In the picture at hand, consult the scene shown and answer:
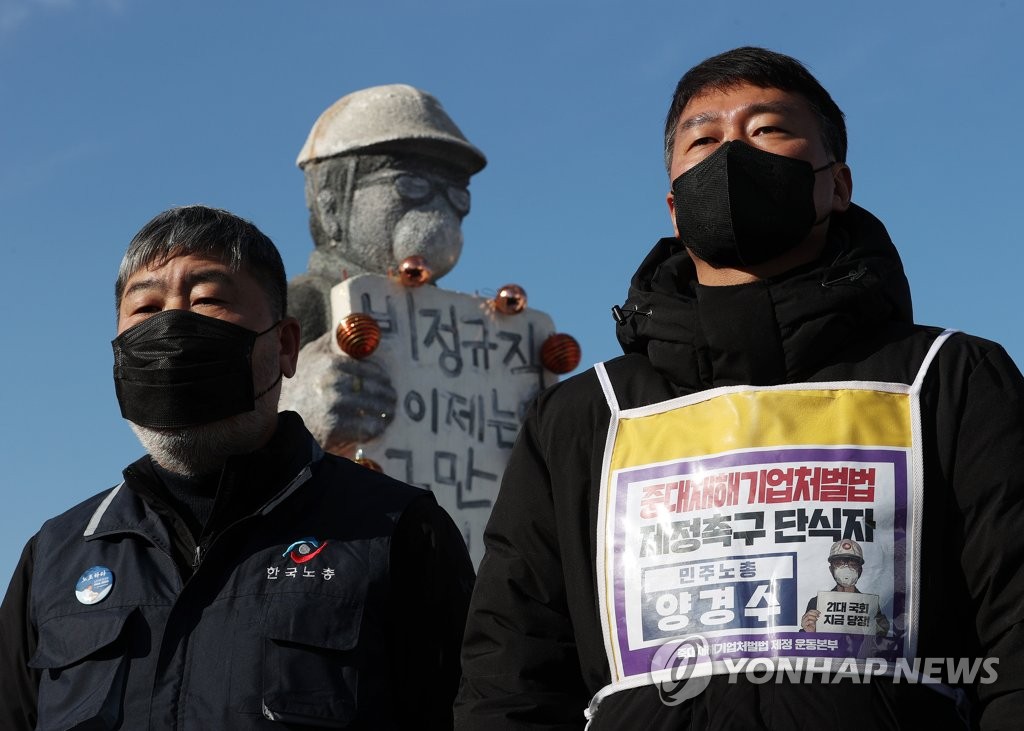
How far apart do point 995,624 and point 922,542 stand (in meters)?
0.16

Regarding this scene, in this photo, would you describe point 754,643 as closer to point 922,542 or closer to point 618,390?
point 922,542

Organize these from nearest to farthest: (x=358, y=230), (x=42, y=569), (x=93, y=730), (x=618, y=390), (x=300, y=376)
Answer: (x=618, y=390) → (x=93, y=730) → (x=42, y=569) → (x=300, y=376) → (x=358, y=230)

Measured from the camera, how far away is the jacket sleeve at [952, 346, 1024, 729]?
7.35 feet

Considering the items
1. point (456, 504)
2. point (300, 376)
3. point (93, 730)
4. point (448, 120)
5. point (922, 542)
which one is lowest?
point (93, 730)

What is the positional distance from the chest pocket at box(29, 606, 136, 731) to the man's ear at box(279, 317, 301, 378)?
70 cm

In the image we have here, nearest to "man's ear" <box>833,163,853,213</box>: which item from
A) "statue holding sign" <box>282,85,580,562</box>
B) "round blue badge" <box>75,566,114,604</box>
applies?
"round blue badge" <box>75,566,114,604</box>

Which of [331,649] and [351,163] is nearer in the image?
[331,649]

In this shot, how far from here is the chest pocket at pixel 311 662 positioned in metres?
2.96

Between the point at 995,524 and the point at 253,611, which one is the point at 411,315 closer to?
the point at 253,611

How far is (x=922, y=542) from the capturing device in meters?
2.34

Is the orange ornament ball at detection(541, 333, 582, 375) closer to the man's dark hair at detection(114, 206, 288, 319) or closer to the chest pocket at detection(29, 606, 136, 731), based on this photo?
the man's dark hair at detection(114, 206, 288, 319)

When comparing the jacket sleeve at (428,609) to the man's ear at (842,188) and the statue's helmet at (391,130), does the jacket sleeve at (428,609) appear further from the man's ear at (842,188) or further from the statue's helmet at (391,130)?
the statue's helmet at (391,130)

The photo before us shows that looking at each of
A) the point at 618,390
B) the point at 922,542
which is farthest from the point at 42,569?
the point at 922,542

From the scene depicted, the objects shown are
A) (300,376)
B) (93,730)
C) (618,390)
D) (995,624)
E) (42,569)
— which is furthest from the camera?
(300,376)
